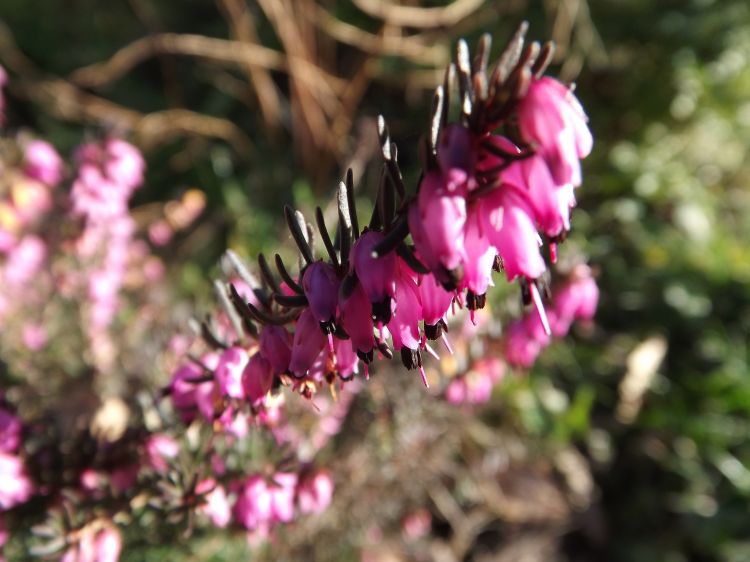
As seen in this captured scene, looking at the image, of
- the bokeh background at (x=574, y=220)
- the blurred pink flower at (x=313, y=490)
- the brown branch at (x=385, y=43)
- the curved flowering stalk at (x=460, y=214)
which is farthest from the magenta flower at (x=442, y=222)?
the brown branch at (x=385, y=43)

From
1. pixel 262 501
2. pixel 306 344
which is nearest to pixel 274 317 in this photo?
pixel 306 344

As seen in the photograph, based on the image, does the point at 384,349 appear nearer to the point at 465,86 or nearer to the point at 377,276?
the point at 377,276

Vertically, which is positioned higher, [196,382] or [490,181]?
[196,382]

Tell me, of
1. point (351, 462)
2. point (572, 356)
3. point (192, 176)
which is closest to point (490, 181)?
point (351, 462)

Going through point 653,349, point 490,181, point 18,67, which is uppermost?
point 18,67

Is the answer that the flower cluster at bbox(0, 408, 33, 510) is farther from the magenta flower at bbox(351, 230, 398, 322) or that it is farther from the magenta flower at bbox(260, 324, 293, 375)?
the magenta flower at bbox(351, 230, 398, 322)

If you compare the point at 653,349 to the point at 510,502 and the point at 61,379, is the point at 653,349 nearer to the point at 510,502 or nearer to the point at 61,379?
the point at 510,502

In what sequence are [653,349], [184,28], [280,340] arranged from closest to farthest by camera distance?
1. [280,340]
2. [653,349]
3. [184,28]
